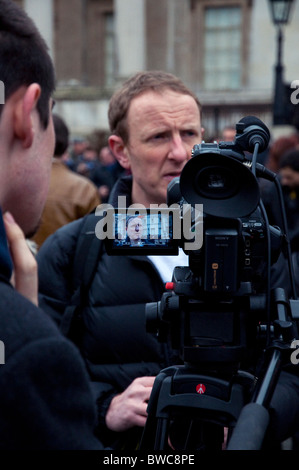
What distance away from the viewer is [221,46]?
29.5m

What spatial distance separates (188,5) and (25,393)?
1139 inches

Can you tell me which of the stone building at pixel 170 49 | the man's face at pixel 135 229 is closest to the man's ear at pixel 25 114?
the man's face at pixel 135 229

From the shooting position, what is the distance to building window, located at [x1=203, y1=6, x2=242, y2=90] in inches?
1154

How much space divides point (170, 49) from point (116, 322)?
2561 cm

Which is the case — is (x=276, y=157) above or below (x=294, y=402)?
below

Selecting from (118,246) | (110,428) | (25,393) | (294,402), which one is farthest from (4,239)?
(110,428)

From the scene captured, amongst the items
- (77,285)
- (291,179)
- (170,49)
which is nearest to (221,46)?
(170,49)

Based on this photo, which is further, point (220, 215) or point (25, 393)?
point (220, 215)

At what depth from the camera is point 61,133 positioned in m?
5.17

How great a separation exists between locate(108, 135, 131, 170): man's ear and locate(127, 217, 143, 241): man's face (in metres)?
1.21

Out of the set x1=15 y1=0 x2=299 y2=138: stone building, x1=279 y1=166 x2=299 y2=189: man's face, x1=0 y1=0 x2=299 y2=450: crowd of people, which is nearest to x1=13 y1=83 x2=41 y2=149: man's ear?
x1=0 y1=0 x2=299 y2=450: crowd of people

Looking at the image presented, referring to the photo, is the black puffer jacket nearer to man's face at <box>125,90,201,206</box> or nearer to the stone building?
man's face at <box>125,90,201,206</box>
